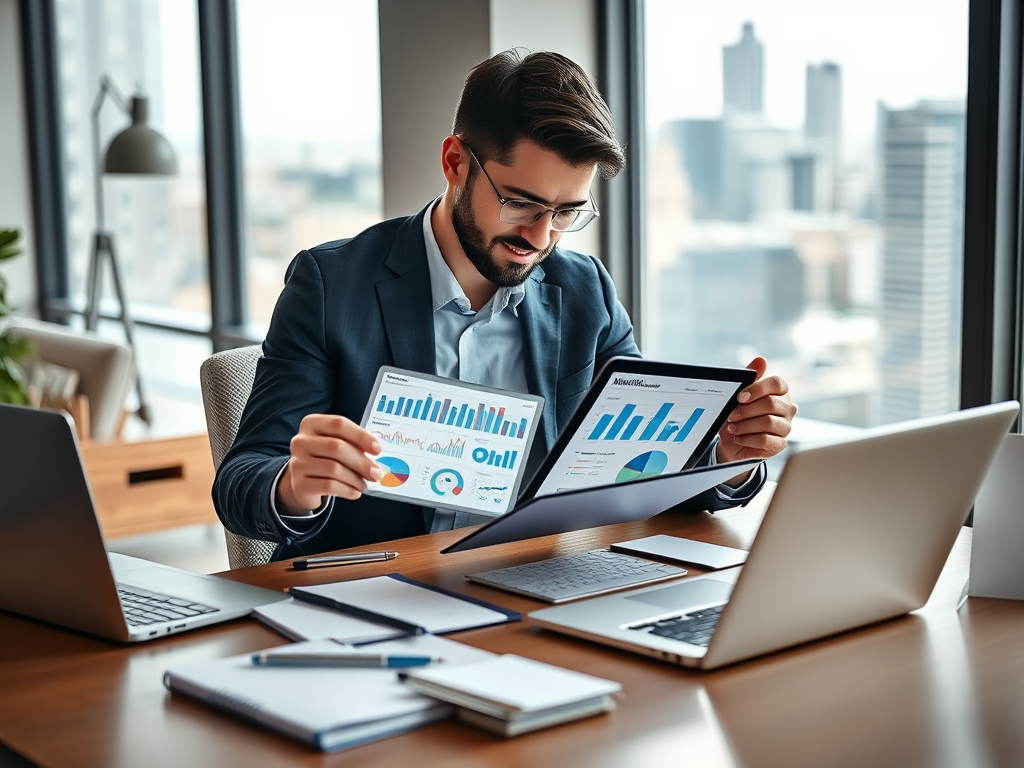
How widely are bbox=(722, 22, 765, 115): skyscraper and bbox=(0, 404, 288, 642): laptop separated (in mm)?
1831

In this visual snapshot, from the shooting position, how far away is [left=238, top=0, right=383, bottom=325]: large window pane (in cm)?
395

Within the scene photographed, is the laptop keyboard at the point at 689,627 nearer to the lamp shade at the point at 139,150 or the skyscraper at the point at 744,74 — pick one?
the skyscraper at the point at 744,74

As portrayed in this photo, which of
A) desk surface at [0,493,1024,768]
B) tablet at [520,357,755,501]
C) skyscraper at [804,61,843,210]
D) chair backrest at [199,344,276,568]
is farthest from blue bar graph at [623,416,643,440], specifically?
skyscraper at [804,61,843,210]

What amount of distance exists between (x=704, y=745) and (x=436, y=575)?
54 centimetres

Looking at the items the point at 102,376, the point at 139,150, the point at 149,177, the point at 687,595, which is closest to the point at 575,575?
the point at 687,595

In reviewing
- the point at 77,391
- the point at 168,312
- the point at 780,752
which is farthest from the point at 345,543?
the point at 168,312

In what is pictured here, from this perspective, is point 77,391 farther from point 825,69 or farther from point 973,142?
point 973,142

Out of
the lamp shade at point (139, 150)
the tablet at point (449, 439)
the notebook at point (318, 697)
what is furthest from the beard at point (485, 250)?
the lamp shade at point (139, 150)

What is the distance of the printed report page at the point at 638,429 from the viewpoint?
1.33 metres

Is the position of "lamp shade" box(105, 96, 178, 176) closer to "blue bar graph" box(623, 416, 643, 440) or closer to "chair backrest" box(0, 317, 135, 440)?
"chair backrest" box(0, 317, 135, 440)

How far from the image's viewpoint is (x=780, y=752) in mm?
884

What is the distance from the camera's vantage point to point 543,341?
6.01 ft

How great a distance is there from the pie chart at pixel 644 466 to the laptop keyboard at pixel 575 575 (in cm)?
10

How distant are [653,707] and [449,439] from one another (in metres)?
0.56
